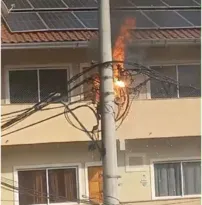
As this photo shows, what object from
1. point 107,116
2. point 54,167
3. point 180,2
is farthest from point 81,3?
point 107,116

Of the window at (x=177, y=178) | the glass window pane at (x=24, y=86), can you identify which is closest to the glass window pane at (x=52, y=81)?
the glass window pane at (x=24, y=86)

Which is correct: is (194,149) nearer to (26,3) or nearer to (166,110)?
(166,110)

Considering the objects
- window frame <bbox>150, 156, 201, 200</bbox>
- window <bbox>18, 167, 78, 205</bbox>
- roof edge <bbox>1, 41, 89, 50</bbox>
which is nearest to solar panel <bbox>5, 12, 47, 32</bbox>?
roof edge <bbox>1, 41, 89, 50</bbox>

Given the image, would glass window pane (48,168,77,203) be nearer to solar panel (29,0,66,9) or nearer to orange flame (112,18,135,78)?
solar panel (29,0,66,9)

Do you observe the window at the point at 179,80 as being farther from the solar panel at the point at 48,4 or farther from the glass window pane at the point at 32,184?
the glass window pane at the point at 32,184

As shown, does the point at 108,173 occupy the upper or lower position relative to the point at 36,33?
lower

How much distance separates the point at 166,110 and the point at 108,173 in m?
4.97

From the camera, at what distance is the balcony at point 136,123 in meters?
11.3

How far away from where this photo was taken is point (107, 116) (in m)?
6.92

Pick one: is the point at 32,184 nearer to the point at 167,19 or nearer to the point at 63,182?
the point at 63,182

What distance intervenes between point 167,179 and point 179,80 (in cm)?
192

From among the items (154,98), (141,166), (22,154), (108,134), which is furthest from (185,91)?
(108,134)

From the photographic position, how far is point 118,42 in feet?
25.8

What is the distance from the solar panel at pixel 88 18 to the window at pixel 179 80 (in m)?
1.43
